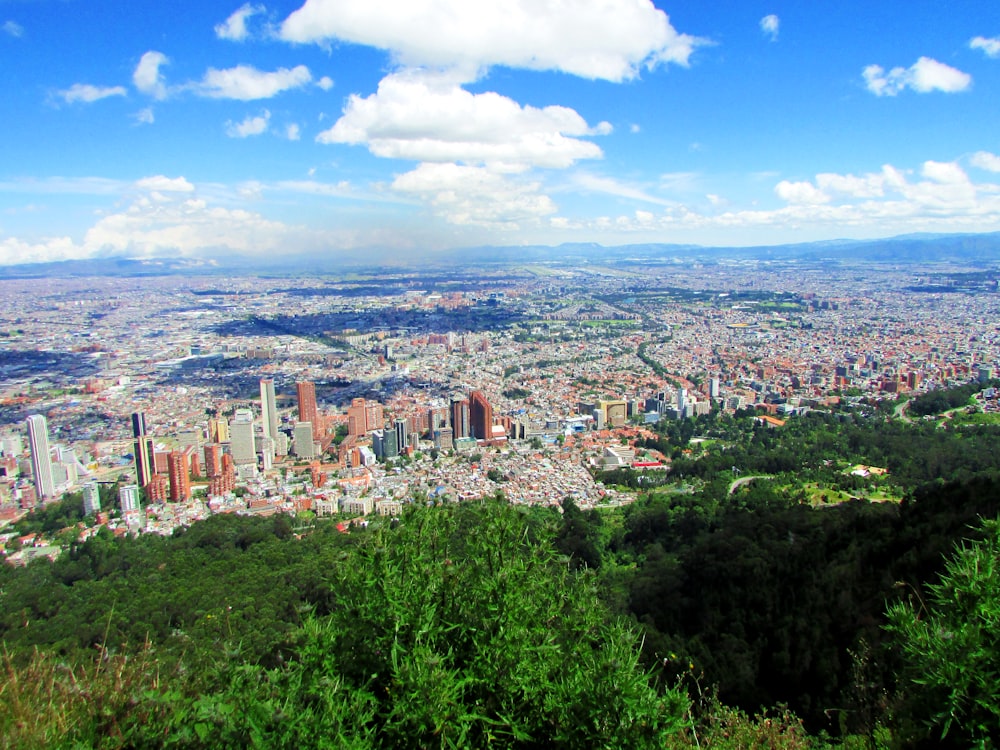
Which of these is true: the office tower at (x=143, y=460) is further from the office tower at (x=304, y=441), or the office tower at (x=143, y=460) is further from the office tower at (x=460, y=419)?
the office tower at (x=460, y=419)

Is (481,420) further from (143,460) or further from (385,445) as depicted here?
(143,460)

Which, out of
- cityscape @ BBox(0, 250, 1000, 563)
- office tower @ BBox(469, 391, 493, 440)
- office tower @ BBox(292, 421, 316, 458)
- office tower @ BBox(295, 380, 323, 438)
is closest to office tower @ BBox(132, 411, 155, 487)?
cityscape @ BBox(0, 250, 1000, 563)

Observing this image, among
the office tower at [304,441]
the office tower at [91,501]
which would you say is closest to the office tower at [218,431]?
the office tower at [304,441]

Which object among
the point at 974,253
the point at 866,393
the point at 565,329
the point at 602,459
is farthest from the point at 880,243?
the point at 602,459

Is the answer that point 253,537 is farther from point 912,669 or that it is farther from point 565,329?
point 565,329

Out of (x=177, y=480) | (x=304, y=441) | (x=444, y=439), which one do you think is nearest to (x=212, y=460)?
(x=177, y=480)

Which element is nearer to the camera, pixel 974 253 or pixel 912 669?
pixel 912 669
